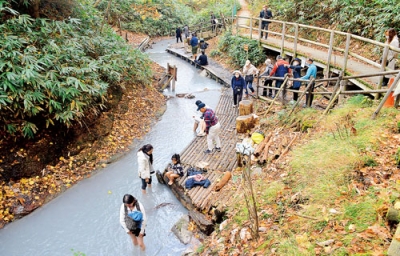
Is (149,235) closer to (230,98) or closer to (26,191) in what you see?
(26,191)

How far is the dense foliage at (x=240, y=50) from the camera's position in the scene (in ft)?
53.8

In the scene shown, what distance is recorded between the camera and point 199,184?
7555 millimetres

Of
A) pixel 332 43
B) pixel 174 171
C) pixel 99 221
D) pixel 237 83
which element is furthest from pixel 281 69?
pixel 99 221

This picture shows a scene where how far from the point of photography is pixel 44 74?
26.7ft

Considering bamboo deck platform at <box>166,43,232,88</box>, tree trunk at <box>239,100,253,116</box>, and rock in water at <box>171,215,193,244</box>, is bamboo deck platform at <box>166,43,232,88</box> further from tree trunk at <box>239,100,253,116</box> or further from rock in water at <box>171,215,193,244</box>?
rock in water at <box>171,215,193,244</box>

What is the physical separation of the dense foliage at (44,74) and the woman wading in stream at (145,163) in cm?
246

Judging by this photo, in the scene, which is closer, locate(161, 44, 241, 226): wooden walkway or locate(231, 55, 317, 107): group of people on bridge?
locate(161, 44, 241, 226): wooden walkway

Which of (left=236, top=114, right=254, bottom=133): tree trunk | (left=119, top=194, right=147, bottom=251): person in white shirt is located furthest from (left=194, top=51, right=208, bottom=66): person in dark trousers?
(left=119, top=194, right=147, bottom=251): person in white shirt

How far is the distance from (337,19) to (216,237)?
13259 mm

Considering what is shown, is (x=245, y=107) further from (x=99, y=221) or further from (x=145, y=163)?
(x=99, y=221)

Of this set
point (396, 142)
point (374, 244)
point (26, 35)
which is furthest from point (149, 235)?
point (26, 35)

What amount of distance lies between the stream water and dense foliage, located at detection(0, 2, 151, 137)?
6.77ft

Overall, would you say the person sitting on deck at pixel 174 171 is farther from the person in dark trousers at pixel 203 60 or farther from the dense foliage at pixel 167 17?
the dense foliage at pixel 167 17

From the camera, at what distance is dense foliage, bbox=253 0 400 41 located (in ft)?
37.0
